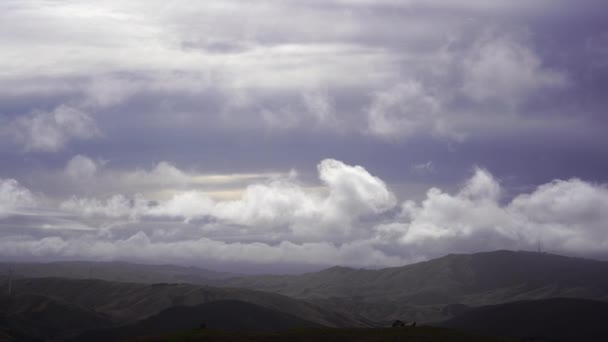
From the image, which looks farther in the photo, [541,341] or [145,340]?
[541,341]

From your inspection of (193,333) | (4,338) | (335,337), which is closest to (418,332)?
(335,337)

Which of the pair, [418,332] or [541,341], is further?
[541,341]

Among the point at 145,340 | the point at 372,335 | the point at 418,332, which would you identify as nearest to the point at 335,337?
the point at 372,335

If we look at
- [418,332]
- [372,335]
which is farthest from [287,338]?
[418,332]

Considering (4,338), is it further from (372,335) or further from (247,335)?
(372,335)

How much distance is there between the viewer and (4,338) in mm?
190000

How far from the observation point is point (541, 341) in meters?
197

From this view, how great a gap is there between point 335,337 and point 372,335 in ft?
20.2

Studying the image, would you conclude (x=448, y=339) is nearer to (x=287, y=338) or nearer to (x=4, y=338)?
(x=287, y=338)

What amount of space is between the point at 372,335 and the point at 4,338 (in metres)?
115

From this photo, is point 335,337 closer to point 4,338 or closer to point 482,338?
point 482,338

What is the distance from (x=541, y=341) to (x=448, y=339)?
9291 cm

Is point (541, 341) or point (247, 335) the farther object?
point (541, 341)

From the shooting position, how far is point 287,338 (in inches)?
4646
